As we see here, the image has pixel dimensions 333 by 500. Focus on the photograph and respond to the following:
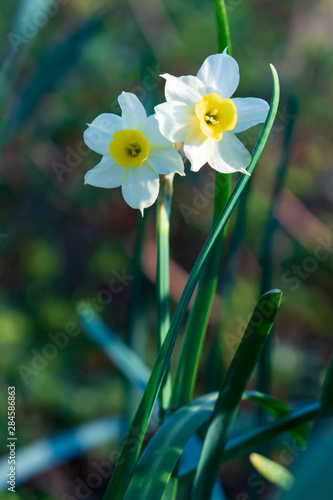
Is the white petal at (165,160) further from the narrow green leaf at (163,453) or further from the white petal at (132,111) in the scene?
the narrow green leaf at (163,453)

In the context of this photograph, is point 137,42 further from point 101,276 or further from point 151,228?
point 101,276

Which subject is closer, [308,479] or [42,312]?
[308,479]

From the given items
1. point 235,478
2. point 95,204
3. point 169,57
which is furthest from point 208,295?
point 169,57

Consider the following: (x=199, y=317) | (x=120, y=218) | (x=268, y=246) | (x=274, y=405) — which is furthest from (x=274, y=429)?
(x=120, y=218)

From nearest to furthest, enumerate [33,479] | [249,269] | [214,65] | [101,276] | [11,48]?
1. [214,65]
2. [11,48]
3. [33,479]
4. [101,276]
5. [249,269]

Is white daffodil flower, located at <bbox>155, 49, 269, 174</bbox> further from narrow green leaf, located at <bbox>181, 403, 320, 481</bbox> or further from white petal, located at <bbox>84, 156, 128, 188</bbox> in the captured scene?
narrow green leaf, located at <bbox>181, 403, 320, 481</bbox>

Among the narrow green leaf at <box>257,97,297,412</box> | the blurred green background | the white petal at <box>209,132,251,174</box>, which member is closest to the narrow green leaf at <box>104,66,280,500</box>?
the white petal at <box>209,132,251,174</box>

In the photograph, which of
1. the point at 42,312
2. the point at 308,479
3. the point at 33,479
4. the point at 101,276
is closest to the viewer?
the point at 308,479
